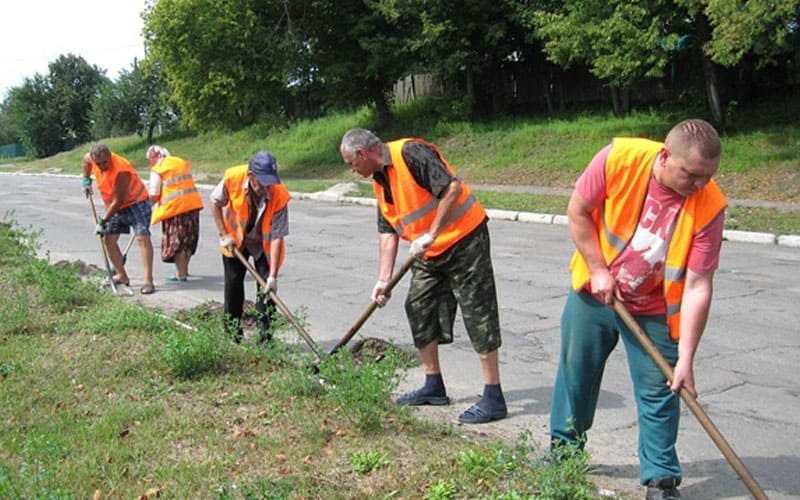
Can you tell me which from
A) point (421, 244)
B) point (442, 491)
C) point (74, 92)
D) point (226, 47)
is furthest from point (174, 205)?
point (74, 92)

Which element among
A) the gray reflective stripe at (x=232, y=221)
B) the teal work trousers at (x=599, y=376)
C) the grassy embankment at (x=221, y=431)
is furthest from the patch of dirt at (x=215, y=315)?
the teal work trousers at (x=599, y=376)

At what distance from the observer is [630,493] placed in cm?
394

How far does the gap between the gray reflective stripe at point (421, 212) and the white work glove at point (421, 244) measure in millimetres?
150

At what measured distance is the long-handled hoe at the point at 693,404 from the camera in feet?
10.4

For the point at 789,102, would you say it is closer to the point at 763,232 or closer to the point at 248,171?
the point at 763,232

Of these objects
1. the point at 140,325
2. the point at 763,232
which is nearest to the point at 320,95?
the point at 763,232

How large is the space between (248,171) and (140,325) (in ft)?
5.24

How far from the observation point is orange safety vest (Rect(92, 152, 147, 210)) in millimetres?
9133

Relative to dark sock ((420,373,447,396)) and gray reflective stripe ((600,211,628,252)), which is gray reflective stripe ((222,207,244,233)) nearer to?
dark sock ((420,373,447,396))

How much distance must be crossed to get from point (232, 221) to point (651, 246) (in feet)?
11.9

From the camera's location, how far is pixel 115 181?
29.8 feet

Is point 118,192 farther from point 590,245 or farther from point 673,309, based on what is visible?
point 673,309

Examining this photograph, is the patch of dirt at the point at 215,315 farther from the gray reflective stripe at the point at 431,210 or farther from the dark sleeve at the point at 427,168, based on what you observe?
the dark sleeve at the point at 427,168

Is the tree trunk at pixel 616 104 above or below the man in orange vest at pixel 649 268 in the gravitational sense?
above
